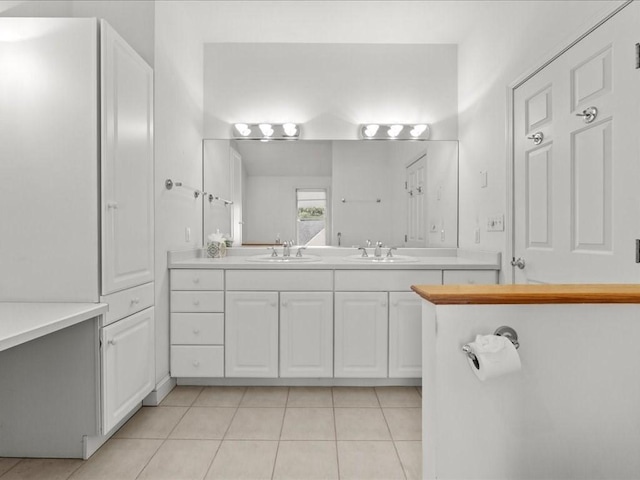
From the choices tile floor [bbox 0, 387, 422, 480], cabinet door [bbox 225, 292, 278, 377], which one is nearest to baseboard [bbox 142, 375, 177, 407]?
tile floor [bbox 0, 387, 422, 480]

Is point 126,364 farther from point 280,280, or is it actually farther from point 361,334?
point 361,334

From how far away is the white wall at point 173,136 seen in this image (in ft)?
7.66

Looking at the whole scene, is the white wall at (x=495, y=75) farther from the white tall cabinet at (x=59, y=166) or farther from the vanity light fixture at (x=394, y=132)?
the white tall cabinet at (x=59, y=166)

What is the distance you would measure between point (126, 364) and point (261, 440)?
76 cm

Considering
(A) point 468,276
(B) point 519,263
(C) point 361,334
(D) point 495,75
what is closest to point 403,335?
(C) point 361,334

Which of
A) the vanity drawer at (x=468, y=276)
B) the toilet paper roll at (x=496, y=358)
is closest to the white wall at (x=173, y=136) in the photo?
the vanity drawer at (x=468, y=276)

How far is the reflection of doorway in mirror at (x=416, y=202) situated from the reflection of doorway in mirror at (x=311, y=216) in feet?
2.17

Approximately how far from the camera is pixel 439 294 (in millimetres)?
1094

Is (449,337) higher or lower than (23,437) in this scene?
higher

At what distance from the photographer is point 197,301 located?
8.30ft

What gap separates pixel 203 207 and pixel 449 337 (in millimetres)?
2473

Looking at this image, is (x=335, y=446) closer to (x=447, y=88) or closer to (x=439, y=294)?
(x=439, y=294)

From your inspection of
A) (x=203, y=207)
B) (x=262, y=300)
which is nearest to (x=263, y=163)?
(x=203, y=207)

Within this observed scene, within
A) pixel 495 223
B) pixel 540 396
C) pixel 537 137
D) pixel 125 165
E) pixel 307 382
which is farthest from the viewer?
pixel 307 382
